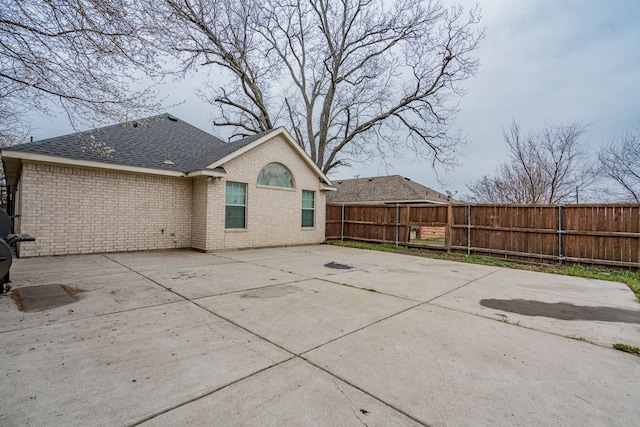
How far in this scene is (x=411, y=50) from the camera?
16109mm

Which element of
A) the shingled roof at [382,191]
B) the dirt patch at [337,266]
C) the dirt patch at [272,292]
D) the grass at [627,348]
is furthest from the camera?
the shingled roof at [382,191]

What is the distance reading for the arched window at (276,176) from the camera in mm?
11242

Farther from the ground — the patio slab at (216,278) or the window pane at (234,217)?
the window pane at (234,217)

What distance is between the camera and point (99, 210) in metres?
8.71

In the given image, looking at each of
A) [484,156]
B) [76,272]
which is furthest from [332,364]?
[484,156]

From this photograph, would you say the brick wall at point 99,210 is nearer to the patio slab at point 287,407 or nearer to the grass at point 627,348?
the patio slab at point 287,407

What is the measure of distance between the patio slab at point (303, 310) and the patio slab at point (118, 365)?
0.27 meters

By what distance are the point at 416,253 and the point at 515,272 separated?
11.9ft

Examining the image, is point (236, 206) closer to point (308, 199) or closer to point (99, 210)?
point (308, 199)

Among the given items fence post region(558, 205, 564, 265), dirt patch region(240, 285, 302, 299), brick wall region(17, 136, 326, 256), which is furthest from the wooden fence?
dirt patch region(240, 285, 302, 299)

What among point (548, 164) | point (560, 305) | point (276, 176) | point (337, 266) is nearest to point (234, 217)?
point (276, 176)

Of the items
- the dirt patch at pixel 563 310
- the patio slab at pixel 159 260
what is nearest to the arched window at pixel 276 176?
the patio slab at pixel 159 260

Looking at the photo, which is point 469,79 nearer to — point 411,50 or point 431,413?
point 411,50

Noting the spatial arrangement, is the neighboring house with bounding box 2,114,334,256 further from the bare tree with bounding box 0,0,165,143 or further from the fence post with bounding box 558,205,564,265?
the fence post with bounding box 558,205,564,265
